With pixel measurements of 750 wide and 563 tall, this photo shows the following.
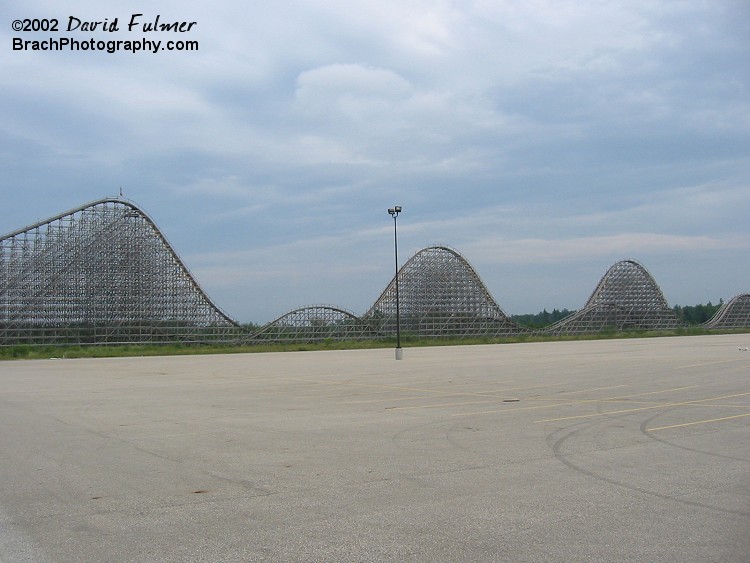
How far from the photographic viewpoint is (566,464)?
6.94m

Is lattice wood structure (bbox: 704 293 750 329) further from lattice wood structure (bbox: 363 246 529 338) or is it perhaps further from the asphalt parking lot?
the asphalt parking lot

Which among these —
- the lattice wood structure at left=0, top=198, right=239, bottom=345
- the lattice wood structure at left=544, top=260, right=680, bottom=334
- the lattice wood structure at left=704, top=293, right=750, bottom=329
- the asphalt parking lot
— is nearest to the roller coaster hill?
the lattice wood structure at left=0, top=198, right=239, bottom=345

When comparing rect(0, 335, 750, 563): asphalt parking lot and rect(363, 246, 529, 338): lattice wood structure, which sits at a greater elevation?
rect(363, 246, 529, 338): lattice wood structure

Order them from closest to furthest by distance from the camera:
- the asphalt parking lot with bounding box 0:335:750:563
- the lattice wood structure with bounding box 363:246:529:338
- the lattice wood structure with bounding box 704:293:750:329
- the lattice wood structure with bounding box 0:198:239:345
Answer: the asphalt parking lot with bounding box 0:335:750:563, the lattice wood structure with bounding box 0:198:239:345, the lattice wood structure with bounding box 363:246:529:338, the lattice wood structure with bounding box 704:293:750:329

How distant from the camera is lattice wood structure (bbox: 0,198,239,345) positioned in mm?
46156

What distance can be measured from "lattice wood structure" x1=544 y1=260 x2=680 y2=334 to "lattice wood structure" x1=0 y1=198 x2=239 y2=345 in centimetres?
4173

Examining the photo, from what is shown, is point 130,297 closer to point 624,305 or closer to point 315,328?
point 315,328

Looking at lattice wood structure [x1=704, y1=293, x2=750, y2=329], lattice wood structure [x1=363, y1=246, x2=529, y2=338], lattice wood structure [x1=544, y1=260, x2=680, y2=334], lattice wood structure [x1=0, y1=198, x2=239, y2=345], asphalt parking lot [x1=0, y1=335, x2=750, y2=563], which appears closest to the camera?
asphalt parking lot [x1=0, y1=335, x2=750, y2=563]

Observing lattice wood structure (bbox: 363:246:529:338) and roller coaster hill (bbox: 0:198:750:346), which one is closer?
roller coaster hill (bbox: 0:198:750:346)

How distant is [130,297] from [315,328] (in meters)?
15.3

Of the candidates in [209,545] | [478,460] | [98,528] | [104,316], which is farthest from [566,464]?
[104,316]

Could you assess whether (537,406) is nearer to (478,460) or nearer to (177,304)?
(478,460)

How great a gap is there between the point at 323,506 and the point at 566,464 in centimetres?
278

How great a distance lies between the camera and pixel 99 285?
4803 cm
